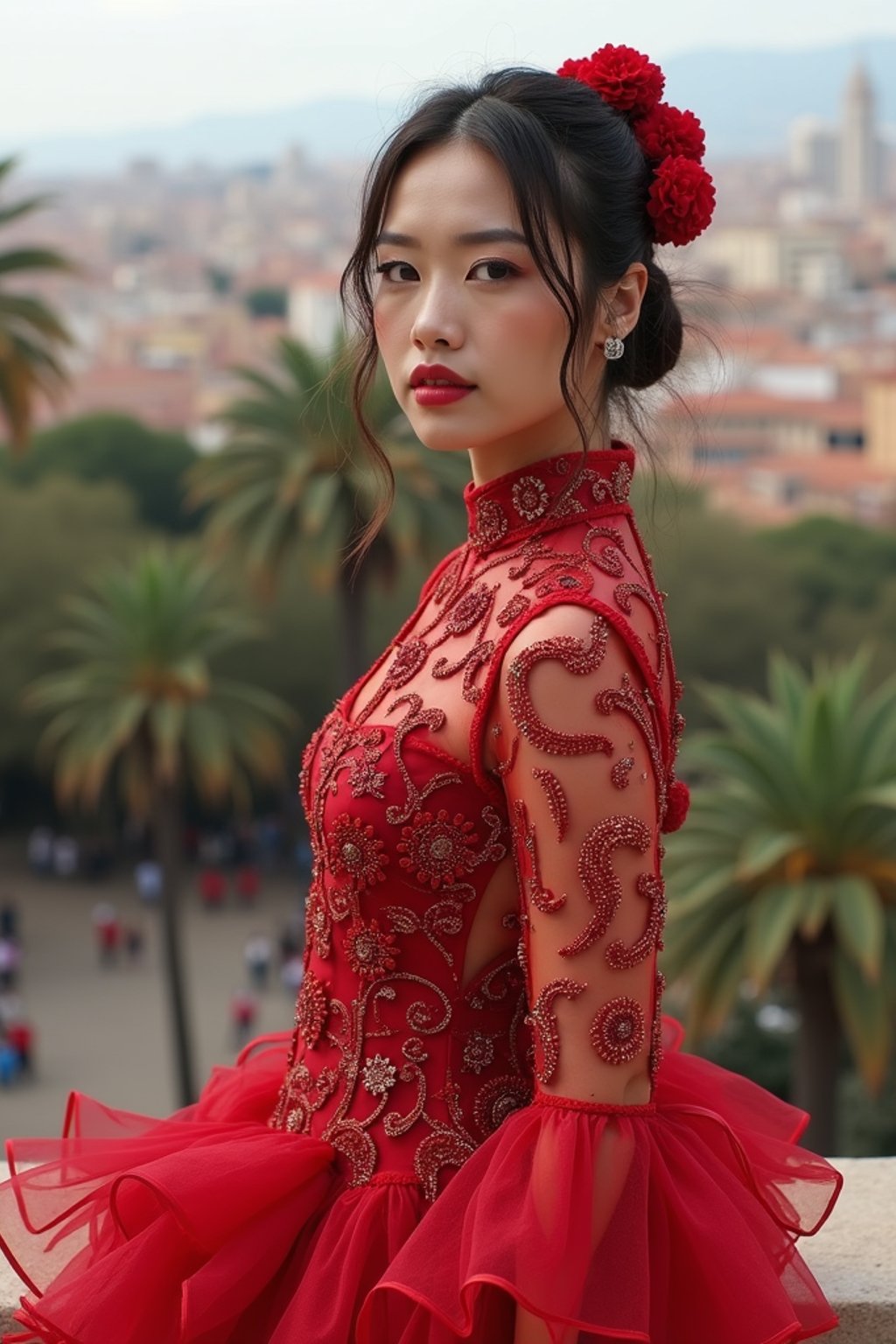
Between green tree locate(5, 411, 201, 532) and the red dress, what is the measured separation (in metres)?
50.7

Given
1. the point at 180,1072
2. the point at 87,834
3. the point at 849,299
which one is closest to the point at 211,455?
the point at 180,1072

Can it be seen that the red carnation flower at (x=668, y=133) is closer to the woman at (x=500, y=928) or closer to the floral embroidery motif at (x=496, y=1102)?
the woman at (x=500, y=928)

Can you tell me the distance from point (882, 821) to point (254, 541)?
12303 mm

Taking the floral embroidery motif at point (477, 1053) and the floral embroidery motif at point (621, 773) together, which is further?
the floral embroidery motif at point (477, 1053)

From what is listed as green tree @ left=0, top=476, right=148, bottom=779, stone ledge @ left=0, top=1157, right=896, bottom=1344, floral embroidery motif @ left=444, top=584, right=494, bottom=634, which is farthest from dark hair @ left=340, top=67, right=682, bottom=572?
green tree @ left=0, top=476, right=148, bottom=779

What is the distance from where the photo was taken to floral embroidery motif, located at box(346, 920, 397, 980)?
2.74 meters

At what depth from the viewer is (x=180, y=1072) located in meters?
26.6

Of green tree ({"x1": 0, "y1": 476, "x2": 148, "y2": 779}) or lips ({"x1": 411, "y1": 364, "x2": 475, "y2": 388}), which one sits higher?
green tree ({"x1": 0, "y1": 476, "x2": 148, "y2": 779})

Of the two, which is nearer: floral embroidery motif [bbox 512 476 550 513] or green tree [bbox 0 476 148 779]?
floral embroidery motif [bbox 512 476 550 513]

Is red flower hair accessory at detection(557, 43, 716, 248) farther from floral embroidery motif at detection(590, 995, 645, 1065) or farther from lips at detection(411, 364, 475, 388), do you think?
floral embroidery motif at detection(590, 995, 645, 1065)

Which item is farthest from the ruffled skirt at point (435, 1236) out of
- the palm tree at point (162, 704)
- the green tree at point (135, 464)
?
the green tree at point (135, 464)

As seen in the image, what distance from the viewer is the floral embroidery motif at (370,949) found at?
8.99ft

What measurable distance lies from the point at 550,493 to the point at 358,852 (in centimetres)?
56

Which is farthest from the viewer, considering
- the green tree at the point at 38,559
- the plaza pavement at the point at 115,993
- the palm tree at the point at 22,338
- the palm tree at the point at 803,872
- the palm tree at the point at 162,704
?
the green tree at the point at 38,559
